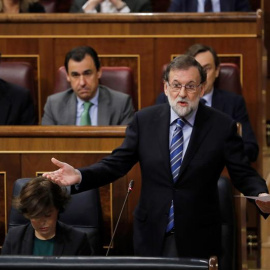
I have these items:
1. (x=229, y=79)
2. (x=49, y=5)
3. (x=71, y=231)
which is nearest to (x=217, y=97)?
(x=229, y=79)

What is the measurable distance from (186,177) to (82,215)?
10.6 inches

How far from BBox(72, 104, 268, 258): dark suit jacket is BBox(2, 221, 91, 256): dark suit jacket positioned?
99mm

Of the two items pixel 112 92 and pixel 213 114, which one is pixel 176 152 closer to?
pixel 213 114

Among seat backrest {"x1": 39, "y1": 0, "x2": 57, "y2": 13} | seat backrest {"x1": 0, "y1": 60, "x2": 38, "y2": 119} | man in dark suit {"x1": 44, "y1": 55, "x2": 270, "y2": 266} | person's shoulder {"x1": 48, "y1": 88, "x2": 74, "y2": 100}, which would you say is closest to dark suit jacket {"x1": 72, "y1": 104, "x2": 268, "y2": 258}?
man in dark suit {"x1": 44, "y1": 55, "x2": 270, "y2": 266}

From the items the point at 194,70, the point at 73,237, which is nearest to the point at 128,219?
the point at 73,237

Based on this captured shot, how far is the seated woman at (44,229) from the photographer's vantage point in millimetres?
1414

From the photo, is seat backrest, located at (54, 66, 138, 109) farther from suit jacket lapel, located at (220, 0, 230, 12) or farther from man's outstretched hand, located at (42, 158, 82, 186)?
man's outstretched hand, located at (42, 158, 82, 186)

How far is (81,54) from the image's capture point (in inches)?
83.5

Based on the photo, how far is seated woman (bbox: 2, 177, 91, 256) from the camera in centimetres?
141

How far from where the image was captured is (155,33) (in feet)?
7.57

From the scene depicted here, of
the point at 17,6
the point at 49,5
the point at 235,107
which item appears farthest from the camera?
the point at 49,5

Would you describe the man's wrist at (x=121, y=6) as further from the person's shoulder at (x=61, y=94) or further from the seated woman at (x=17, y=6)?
the person's shoulder at (x=61, y=94)

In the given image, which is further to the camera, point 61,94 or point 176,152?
point 61,94

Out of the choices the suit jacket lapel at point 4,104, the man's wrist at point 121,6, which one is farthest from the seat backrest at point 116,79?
the man's wrist at point 121,6
